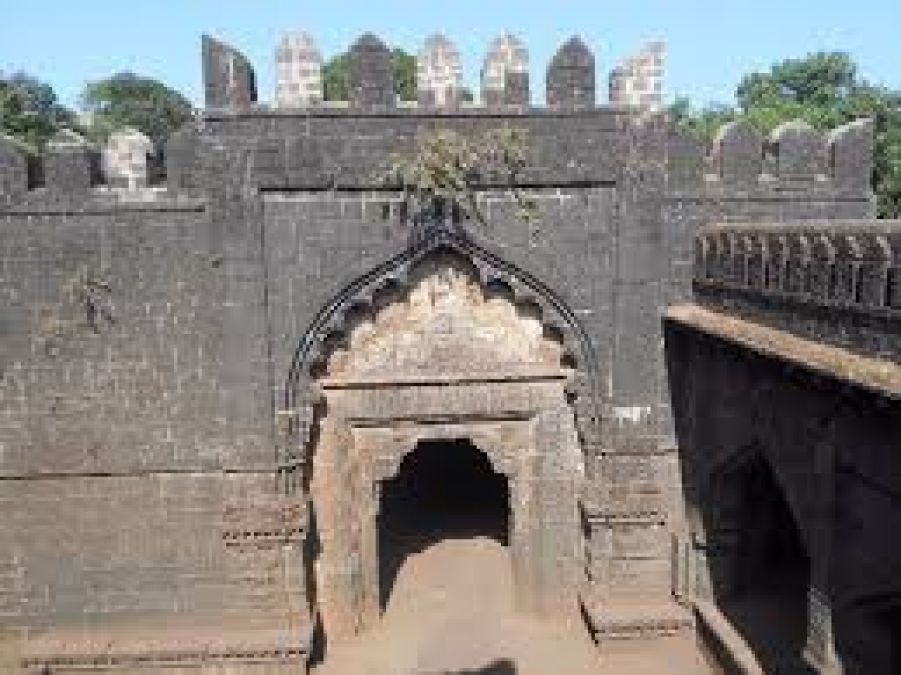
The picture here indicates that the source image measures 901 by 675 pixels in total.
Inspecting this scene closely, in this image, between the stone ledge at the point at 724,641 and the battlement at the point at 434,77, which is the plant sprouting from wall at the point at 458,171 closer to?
the battlement at the point at 434,77

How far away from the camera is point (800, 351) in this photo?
19.0 feet

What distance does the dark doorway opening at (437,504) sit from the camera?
11.5 metres

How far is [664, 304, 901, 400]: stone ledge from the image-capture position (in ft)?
15.9

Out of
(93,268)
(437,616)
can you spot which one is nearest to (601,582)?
(437,616)

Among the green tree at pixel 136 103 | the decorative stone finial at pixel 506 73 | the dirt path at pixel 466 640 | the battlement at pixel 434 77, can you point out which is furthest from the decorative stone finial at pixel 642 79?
the green tree at pixel 136 103

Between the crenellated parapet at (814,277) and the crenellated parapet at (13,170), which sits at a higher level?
the crenellated parapet at (13,170)

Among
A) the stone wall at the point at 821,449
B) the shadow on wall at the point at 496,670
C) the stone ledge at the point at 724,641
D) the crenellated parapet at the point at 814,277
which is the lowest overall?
the shadow on wall at the point at 496,670

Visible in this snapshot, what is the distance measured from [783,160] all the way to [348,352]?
4173 mm

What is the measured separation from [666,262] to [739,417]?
1.64 m

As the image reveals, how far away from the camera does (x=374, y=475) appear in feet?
29.1

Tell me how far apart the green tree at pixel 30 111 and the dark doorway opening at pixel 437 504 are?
52.6 ft

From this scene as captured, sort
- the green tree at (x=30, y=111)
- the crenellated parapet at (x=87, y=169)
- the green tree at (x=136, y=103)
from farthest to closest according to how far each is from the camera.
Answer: the green tree at (x=136, y=103) < the green tree at (x=30, y=111) < the crenellated parapet at (x=87, y=169)

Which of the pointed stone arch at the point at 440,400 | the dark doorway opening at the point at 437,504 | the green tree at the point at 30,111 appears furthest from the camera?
the green tree at the point at 30,111

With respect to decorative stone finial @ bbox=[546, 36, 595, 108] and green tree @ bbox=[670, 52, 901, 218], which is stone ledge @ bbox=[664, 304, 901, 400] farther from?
green tree @ bbox=[670, 52, 901, 218]
